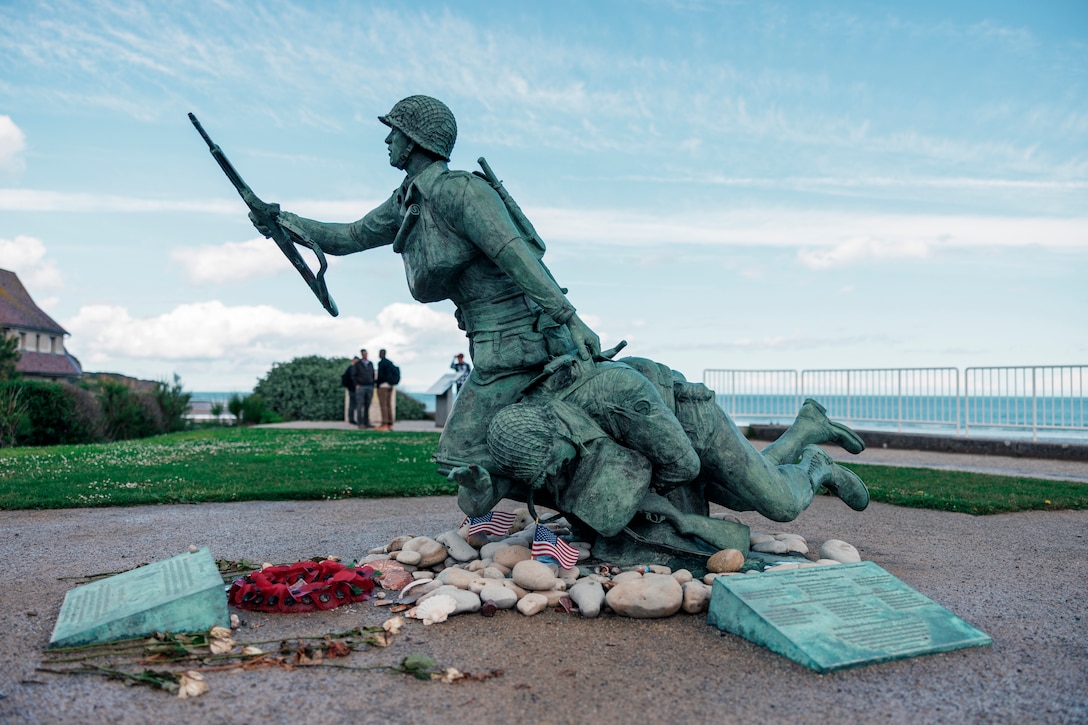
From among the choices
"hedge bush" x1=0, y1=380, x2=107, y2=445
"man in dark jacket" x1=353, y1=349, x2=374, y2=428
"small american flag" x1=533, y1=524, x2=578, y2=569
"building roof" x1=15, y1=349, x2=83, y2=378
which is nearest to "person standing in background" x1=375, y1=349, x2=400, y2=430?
"man in dark jacket" x1=353, y1=349, x2=374, y2=428

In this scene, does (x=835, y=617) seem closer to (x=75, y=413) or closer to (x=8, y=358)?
(x=75, y=413)

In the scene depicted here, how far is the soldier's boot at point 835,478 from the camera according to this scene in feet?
16.5

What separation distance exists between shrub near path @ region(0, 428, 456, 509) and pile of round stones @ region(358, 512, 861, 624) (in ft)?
11.6

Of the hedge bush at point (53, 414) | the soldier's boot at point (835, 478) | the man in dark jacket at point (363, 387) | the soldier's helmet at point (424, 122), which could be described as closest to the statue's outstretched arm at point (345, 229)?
the soldier's helmet at point (424, 122)

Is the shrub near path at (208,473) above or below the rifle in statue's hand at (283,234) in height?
below

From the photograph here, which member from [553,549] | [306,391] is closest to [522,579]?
[553,549]

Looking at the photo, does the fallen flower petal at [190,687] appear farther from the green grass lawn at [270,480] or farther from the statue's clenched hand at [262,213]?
the green grass lawn at [270,480]

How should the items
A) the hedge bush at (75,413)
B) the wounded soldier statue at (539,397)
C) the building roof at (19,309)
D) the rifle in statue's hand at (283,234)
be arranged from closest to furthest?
1. the wounded soldier statue at (539,397)
2. the rifle in statue's hand at (283,234)
3. the hedge bush at (75,413)
4. the building roof at (19,309)

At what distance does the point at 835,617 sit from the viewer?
340 centimetres

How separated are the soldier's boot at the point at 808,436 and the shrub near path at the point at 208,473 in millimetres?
4049

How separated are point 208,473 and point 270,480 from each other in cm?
105

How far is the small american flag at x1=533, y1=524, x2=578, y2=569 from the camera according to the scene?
436 centimetres

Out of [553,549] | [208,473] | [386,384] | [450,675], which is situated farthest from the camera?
[386,384]

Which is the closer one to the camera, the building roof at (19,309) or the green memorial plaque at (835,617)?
the green memorial plaque at (835,617)
